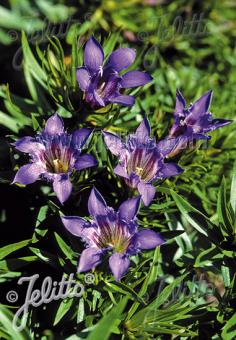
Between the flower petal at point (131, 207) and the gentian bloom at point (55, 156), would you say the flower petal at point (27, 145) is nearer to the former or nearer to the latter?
the gentian bloom at point (55, 156)

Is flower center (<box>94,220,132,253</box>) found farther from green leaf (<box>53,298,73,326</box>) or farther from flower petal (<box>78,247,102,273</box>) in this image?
green leaf (<box>53,298,73,326</box>)

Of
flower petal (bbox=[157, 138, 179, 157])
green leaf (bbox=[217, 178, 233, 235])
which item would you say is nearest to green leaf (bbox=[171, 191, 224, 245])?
green leaf (bbox=[217, 178, 233, 235])

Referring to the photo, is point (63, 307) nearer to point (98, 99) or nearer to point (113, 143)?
point (113, 143)

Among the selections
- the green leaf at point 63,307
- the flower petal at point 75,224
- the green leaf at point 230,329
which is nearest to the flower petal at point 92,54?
the flower petal at point 75,224

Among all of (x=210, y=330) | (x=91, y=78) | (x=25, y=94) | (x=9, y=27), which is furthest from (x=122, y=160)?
(x=9, y=27)

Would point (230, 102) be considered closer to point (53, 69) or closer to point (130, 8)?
point (130, 8)

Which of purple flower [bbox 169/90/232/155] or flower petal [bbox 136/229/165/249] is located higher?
purple flower [bbox 169/90/232/155]
